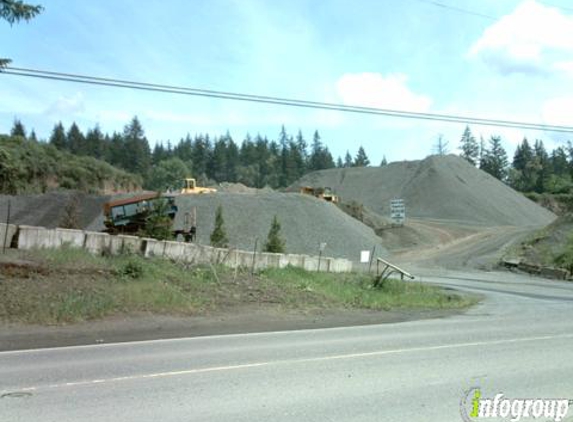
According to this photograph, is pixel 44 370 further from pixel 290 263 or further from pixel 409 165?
pixel 409 165

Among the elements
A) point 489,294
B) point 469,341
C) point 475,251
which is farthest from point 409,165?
point 469,341

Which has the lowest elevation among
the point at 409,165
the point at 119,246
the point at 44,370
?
the point at 44,370

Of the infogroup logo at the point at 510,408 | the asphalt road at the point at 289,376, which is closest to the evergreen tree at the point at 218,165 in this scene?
the asphalt road at the point at 289,376

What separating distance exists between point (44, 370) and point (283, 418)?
13.1ft

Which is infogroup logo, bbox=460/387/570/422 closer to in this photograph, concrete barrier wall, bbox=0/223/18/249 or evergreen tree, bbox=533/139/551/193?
concrete barrier wall, bbox=0/223/18/249

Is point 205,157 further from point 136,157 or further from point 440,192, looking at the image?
point 440,192

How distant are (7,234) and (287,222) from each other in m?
31.1

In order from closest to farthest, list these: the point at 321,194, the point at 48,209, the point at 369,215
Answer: the point at 48,209 → the point at 321,194 → the point at 369,215

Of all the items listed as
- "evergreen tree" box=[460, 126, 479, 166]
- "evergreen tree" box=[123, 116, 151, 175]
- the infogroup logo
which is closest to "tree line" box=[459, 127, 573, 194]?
"evergreen tree" box=[460, 126, 479, 166]

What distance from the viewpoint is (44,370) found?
27.4 feet

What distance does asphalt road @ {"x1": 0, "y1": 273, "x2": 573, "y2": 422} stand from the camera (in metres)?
6.33

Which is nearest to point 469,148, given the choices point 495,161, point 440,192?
point 495,161

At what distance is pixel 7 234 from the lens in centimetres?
1825

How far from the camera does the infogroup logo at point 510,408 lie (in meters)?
6.20
